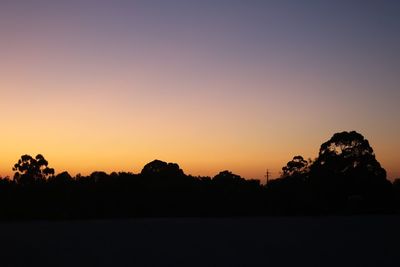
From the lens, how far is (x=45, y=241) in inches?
703

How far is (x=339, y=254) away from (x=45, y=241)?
10.6 m

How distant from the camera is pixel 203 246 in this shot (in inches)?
628

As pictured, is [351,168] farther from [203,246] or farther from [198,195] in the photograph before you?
[203,246]

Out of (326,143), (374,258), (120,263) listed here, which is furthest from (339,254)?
(326,143)

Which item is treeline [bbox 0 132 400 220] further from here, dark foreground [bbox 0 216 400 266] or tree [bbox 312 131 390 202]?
dark foreground [bbox 0 216 400 266]

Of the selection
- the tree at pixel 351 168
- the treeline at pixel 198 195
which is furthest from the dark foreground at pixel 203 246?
the tree at pixel 351 168

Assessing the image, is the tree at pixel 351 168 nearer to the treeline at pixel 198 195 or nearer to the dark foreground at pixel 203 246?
the treeline at pixel 198 195

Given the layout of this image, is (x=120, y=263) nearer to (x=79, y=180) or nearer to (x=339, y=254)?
(x=339, y=254)

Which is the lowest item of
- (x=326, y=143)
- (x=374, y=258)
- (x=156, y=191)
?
(x=374, y=258)

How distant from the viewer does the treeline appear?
1302 inches

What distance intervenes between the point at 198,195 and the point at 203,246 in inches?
810

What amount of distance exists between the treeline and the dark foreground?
393 inches

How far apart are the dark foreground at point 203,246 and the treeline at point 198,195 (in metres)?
9.99

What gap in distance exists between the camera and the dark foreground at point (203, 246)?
12.7 metres
